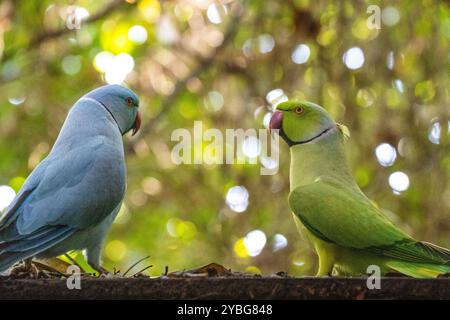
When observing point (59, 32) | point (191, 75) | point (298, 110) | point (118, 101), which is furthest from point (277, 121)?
point (59, 32)

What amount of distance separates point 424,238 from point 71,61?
4.65 m

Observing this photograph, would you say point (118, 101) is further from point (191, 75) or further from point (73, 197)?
point (191, 75)

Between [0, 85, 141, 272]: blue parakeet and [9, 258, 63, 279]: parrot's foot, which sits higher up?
[0, 85, 141, 272]: blue parakeet

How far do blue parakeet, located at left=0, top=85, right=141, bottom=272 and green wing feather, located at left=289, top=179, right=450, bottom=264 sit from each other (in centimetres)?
78

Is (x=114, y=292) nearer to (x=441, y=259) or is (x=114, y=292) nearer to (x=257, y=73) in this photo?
(x=441, y=259)

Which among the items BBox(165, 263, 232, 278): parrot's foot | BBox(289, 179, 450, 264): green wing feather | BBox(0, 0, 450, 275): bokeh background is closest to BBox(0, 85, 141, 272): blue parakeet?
BBox(165, 263, 232, 278): parrot's foot

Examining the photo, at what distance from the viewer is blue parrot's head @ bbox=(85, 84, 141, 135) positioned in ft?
12.4

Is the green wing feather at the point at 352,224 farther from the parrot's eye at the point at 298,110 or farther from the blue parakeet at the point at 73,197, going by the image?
the blue parakeet at the point at 73,197

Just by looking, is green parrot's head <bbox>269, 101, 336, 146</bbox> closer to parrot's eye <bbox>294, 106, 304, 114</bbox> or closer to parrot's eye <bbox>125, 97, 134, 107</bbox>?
parrot's eye <bbox>294, 106, 304, 114</bbox>

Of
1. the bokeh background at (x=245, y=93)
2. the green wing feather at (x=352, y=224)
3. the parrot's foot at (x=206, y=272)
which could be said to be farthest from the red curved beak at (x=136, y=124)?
the bokeh background at (x=245, y=93)

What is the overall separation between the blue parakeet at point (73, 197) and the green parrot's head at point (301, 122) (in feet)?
2.51

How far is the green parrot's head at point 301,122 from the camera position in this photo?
3.80m

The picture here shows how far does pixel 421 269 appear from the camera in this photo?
3.19m

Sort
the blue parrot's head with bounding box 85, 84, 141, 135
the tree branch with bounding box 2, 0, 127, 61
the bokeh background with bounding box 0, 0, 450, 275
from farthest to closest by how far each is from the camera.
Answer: the tree branch with bounding box 2, 0, 127, 61 < the bokeh background with bounding box 0, 0, 450, 275 < the blue parrot's head with bounding box 85, 84, 141, 135
